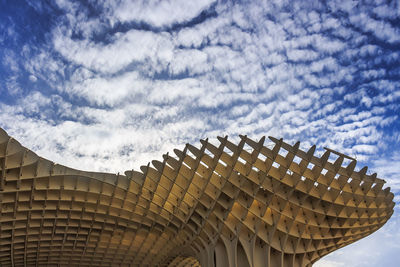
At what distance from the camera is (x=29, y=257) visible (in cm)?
A: 4697

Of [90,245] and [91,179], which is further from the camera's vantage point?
[90,245]

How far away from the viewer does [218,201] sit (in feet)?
109

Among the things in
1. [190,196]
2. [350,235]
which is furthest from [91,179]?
[350,235]

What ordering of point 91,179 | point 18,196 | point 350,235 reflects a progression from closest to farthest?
1. point 18,196
2. point 91,179
3. point 350,235

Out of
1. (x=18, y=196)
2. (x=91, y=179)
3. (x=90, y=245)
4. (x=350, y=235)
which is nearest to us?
(x=18, y=196)

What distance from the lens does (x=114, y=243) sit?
46.4 m

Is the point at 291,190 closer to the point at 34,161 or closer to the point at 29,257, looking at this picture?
the point at 34,161

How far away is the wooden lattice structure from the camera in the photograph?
29781 mm

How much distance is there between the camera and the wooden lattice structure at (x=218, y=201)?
97.7ft

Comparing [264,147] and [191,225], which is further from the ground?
[264,147]

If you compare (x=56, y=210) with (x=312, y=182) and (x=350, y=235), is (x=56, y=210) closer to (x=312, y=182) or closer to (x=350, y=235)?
(x=312, y=182)

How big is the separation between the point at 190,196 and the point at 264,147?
11524 mm

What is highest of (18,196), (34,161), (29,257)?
(34,161)

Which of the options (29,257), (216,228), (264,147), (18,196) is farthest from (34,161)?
(29,257)
